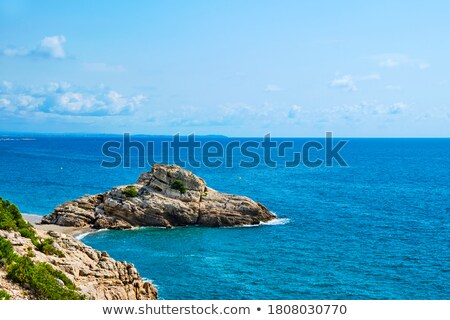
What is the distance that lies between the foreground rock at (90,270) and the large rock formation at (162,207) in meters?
29.3

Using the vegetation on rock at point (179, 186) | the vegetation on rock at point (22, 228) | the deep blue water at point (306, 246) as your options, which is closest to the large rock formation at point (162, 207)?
the vegetation on rock at point (179, 186)

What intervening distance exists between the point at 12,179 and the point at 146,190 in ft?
195

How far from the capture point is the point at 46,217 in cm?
6781

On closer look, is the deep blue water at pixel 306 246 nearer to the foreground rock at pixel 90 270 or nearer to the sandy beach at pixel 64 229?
the sandy beach at pixel 64 229

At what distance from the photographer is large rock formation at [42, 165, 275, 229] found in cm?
6731

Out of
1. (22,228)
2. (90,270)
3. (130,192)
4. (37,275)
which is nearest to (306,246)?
(130,192)

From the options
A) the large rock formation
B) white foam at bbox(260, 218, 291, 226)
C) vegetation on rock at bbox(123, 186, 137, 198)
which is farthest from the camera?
white foam at bbox(260, 218, 291, 226)

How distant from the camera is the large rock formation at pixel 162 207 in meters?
67.3

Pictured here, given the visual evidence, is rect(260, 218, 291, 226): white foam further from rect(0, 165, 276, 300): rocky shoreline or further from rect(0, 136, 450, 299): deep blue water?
rect(0, 165, 276, 300): rocky shoreline

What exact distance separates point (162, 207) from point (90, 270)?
3443 cm

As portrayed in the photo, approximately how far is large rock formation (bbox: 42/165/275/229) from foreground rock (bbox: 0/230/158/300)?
29.3 meters

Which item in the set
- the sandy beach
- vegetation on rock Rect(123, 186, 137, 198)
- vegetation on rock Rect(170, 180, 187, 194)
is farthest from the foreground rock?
vegetation on rock Rect(170, 180, 187, 194)

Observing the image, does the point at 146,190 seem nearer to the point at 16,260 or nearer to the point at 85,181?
the point at 16,260

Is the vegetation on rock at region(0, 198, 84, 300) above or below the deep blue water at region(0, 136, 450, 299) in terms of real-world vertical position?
above
